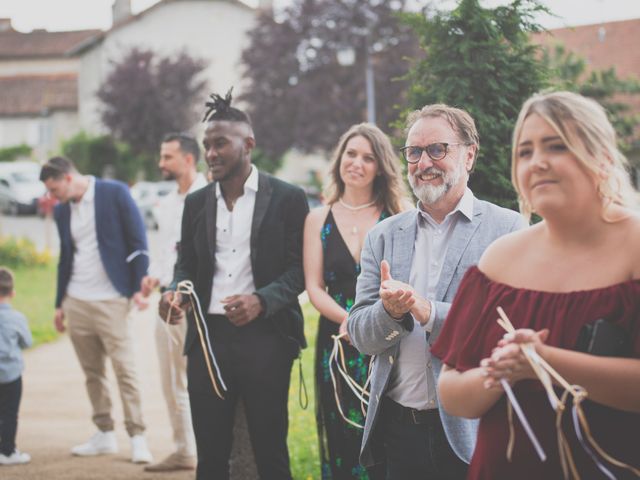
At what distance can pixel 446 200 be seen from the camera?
3.94 metres

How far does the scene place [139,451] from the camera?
24.3 ft

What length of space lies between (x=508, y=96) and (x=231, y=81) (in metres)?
48.7

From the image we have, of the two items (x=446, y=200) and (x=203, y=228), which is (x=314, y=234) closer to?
(x=203, y=228)

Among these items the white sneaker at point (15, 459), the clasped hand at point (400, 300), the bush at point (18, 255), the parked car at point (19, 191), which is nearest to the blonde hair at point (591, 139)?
the clasped hand at point (400, 300)

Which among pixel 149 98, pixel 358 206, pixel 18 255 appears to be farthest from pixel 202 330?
pixel 149 98

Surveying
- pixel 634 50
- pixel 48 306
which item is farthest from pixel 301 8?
pixel 48 306

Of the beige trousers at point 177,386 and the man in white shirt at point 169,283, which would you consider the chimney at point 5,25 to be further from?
the beige trousers at point 177,386

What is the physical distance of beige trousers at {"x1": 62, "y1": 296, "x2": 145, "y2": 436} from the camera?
7.50 meters

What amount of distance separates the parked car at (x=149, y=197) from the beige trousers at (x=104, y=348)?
2495 centimetres

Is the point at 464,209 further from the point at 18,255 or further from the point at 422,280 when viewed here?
the point at 18,255

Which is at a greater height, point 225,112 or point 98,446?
point 225,112

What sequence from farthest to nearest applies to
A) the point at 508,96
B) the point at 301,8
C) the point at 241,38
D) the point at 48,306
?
the point at 241,38, the point at 301,8, the point at 48,306, the point at 508,96

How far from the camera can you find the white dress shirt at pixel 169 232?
7.30m

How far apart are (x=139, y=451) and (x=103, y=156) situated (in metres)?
41.3
